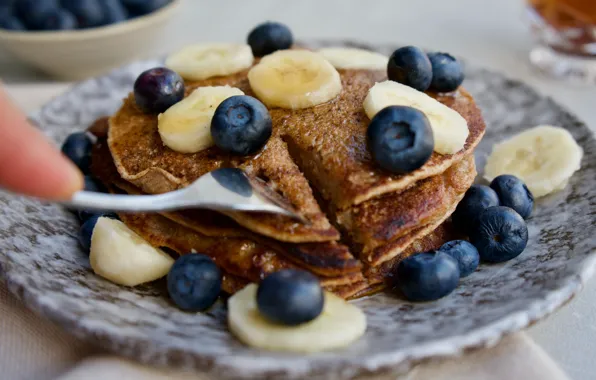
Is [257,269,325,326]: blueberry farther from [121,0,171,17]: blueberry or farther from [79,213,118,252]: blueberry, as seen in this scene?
[121,0,171,17]: blueberry

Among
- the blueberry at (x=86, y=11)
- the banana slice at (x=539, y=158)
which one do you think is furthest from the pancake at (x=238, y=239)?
the blueberry at (x=86, y=11)

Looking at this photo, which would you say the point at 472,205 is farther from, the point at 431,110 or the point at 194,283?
the point at 194,283

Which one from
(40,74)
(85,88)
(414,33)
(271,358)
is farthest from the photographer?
(414,33)

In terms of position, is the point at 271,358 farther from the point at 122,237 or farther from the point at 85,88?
the point at 85,88

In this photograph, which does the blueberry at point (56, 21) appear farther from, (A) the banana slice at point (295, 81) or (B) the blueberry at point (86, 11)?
(A) the banana slice at point (295, 81)

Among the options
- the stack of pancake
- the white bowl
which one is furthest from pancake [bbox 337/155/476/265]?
the white bowl

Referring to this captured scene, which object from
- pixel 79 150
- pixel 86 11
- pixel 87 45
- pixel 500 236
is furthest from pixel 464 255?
pixel 86 11

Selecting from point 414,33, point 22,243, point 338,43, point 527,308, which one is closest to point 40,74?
point 338,43
